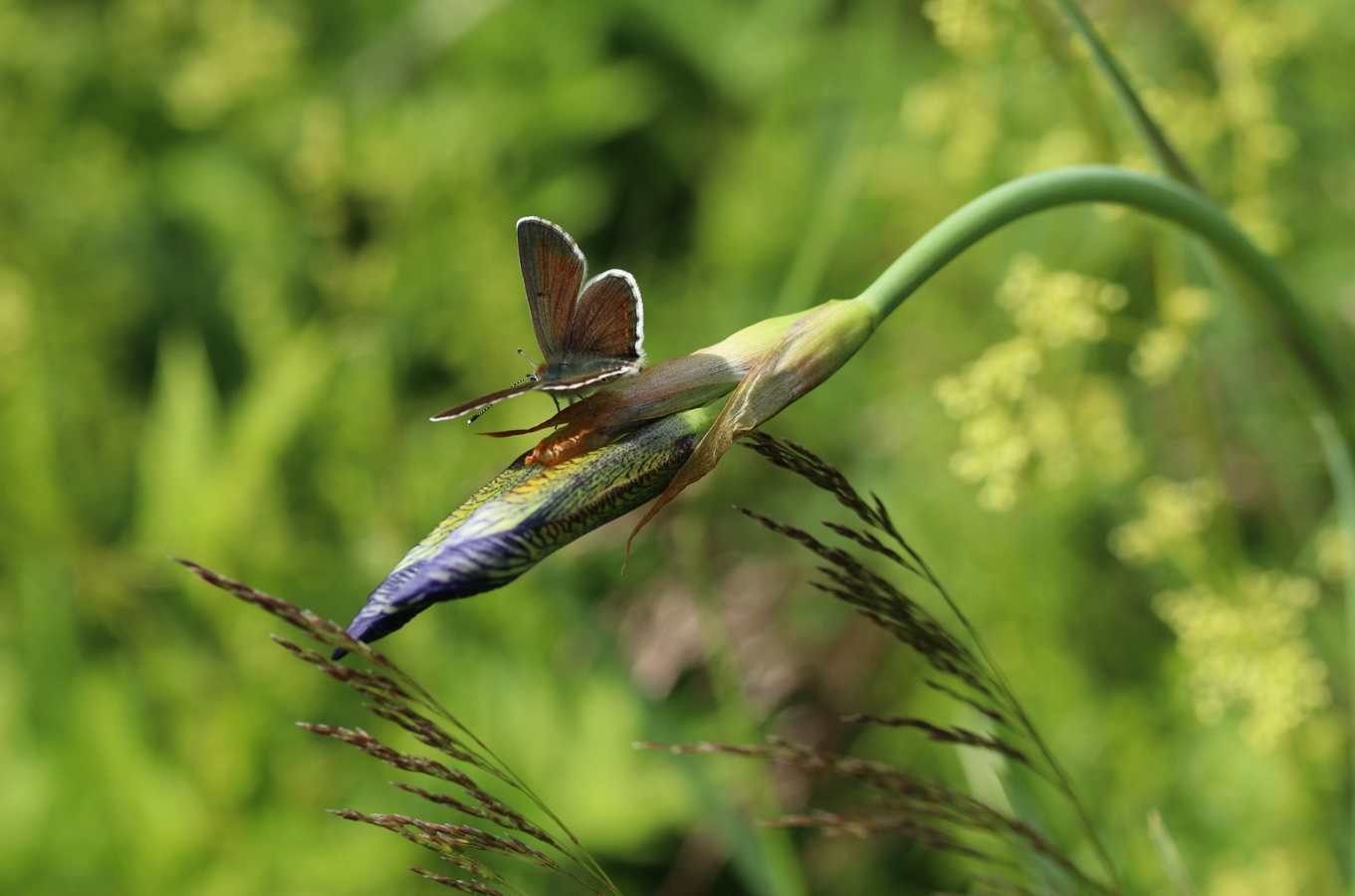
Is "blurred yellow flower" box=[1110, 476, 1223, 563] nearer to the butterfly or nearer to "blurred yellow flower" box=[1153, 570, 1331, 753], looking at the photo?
"blurred yellow flower" box=[1153, 570, 1331, 753]

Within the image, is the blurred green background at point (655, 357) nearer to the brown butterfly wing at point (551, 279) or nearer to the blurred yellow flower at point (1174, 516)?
the blurred yellow flower at point (1174, 516)

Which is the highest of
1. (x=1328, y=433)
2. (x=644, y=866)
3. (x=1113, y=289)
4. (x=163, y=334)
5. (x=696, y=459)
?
(x=1113, y=289)

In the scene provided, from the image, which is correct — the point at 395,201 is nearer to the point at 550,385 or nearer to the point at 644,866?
the point at 644,866

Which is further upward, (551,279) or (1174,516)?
(551,279)

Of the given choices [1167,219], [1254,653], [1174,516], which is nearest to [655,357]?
[1174,516]

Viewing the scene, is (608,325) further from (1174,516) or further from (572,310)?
(1174,516)

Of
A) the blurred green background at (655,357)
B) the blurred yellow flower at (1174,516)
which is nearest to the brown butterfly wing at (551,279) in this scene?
the blurred green background at (655,357)

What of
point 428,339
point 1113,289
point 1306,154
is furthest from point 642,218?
point 1113,289
